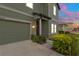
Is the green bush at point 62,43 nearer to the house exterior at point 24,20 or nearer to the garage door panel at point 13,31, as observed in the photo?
the house exterior at point 24,20

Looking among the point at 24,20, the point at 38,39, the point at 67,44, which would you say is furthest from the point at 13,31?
the point at 67,44

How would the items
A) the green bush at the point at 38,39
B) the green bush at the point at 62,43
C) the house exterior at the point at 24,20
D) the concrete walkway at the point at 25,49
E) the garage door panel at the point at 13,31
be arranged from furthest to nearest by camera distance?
the green bush at the point at 38,39 < the green bush at the point at 62,43 < the house exterior at the point at 24,20 < the garage door panel at the point at 13,31 < the concrete walkway at the point at 25,49

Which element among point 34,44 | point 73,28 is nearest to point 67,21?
point 73,28

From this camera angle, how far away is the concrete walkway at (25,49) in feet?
32.2

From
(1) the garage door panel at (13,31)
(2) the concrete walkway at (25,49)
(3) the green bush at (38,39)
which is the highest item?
(1) the garage door panel at (13,31)

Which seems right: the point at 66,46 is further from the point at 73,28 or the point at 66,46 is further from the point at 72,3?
the point at 72,3

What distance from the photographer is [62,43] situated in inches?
440

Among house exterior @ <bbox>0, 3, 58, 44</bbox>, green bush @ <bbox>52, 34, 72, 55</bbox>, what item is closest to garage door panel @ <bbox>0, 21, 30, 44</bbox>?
house exterior @ <bbox>0, 3, 58, 44</bbox>

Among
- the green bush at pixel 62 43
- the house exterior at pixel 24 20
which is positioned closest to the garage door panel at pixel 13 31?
the house exterior at pixel 24 20

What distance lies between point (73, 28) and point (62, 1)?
2.68 m

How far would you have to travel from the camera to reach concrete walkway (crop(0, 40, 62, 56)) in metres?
9.82

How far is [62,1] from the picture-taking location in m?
12.8

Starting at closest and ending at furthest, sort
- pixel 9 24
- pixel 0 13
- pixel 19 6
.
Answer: pixel 0 13 < pixel 9 24 < pixel 19 6

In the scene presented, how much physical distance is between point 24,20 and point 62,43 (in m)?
3.51
